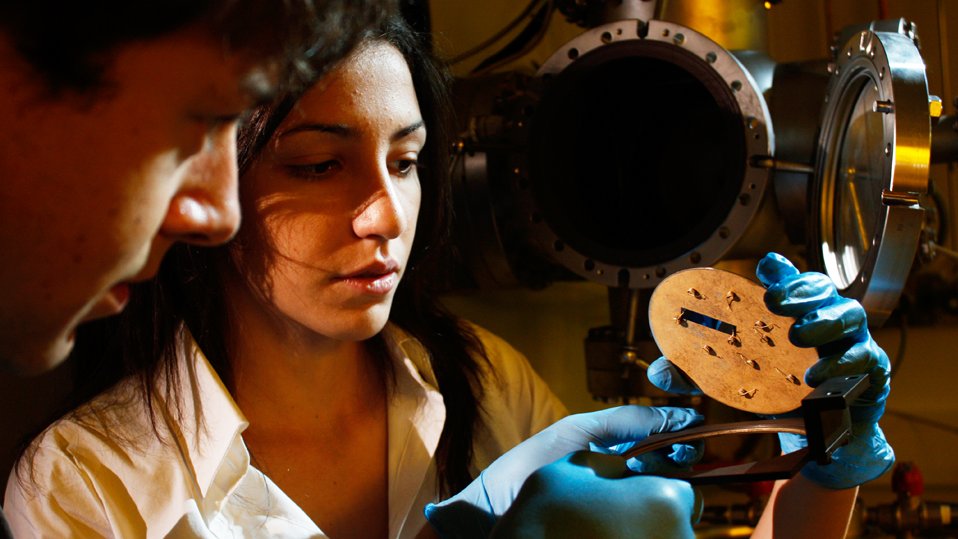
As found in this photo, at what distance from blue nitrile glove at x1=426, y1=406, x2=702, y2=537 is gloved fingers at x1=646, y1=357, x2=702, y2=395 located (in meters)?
0.04

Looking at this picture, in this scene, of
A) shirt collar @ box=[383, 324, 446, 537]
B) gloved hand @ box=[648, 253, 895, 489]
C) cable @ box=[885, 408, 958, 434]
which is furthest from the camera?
cable @ box=[885, 408, 958, 434]

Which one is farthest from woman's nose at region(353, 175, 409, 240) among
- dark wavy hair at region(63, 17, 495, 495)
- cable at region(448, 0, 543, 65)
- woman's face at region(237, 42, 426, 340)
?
cable at region(448, 0, 543, 65)

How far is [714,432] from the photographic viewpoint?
96 cm

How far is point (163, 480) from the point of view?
3.61ft

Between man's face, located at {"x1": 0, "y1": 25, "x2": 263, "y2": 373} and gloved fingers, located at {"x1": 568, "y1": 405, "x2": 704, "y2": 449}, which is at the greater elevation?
man's face, located at {"x1": 0, "y1": 25, "x2": 263, "y2": 373}

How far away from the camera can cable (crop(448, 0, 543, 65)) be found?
1765mm

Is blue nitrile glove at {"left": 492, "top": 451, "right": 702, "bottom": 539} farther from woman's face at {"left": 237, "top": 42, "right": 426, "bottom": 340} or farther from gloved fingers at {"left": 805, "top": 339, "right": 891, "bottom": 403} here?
woman's face at {"left": 237, "top": 42, "right": 426, "bottom": 340}

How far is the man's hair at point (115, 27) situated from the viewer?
0.53 meters

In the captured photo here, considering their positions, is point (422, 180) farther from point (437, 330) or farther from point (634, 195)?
point (634, 195)

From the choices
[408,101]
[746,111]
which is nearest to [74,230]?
[408,101]

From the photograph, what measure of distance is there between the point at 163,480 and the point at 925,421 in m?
1.37

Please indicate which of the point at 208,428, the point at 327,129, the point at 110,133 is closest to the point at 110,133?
the point at 110,133

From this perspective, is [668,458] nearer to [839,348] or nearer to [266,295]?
[839,348]

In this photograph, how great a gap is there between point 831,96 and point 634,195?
1.20 ft
